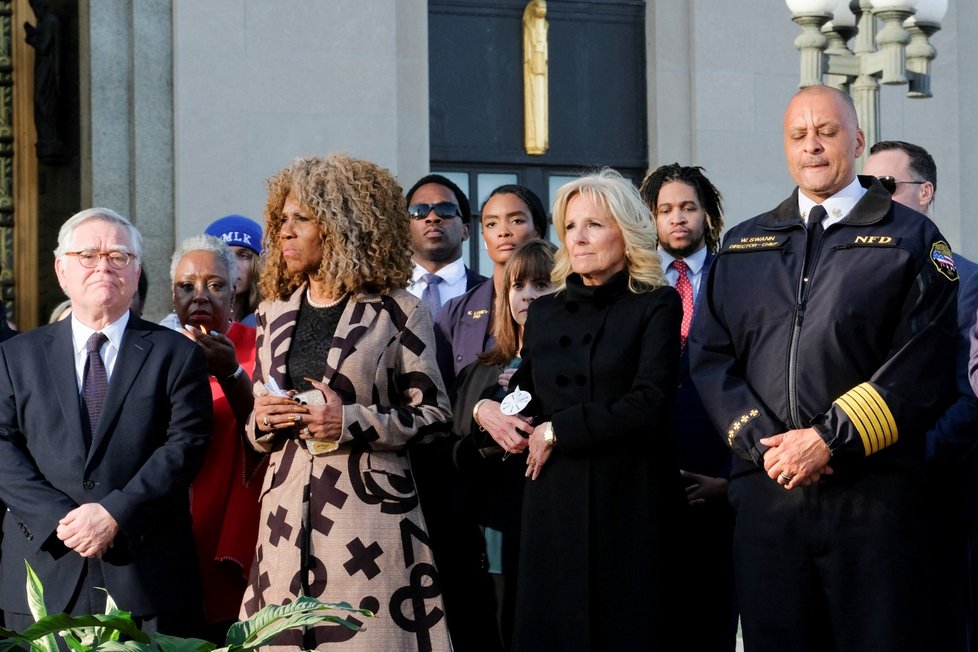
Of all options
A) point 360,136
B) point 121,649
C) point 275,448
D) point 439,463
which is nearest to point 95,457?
point 275,448

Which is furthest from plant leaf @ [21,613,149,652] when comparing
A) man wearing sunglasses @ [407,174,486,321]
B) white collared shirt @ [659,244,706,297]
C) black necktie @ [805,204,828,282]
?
man wearing sunglasses @ [407,174,486,321]

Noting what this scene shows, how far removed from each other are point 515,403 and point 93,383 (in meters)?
1.48

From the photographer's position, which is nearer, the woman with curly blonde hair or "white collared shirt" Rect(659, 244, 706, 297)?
the woman with curly blonde hair

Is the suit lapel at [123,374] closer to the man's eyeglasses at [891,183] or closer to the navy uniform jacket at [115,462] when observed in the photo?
the navy uniform jacket at [115,462]

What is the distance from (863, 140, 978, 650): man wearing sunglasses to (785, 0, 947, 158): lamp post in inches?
161

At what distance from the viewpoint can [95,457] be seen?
5.61 meters

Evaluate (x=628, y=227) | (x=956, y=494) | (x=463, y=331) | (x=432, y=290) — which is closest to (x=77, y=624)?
(x=628, y=227)

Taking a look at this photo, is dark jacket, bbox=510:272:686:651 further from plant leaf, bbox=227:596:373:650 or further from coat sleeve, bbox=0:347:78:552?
plant leaf, bbox=227:596:373:650

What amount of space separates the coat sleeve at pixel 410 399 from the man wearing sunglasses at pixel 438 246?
6.11ft

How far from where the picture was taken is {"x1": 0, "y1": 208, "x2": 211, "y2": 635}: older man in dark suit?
18.1 ft

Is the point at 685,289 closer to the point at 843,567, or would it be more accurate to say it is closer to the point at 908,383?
the point at 908,383

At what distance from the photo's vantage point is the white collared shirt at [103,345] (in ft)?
19.0

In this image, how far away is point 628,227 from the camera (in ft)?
19.3

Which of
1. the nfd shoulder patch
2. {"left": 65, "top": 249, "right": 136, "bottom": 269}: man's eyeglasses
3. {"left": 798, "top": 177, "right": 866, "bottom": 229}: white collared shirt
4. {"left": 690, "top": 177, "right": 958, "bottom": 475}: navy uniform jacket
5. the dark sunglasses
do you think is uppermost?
the dark sunglasses
